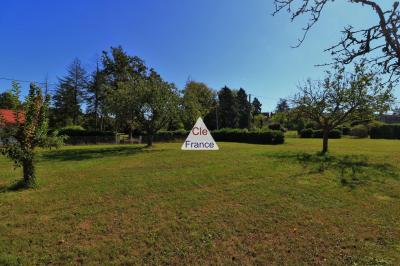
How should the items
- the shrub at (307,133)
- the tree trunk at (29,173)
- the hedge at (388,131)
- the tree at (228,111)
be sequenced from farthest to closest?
the tree at (228,111) < the shrub at (307,133) < the hedge at (388,131) < the tree trunk at (29,173)

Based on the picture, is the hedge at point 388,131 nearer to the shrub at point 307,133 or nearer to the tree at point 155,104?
the shrub at point 307,133

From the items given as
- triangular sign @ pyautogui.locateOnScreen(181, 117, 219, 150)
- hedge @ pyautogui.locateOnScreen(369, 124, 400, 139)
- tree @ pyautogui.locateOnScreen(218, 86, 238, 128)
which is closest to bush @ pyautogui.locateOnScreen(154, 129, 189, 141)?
triangular sign @ pyautogui.locateOnScreen(181, 117, 219, 150)

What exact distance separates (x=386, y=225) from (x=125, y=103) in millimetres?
16921

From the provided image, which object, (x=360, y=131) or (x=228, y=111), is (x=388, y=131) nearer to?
(x=360, y=131)

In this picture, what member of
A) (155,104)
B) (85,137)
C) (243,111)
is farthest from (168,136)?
(243,111)

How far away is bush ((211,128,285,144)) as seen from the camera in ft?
88.5

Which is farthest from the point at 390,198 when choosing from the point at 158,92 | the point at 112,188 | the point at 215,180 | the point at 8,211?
the point at 158,92

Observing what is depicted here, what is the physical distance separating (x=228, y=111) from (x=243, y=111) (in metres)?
3.98

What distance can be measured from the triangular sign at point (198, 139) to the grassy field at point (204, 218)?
5.08 m

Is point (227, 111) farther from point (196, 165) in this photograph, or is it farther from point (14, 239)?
point (14, 239)

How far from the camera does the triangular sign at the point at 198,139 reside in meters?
15.2

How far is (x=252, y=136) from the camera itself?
2970 centimetres

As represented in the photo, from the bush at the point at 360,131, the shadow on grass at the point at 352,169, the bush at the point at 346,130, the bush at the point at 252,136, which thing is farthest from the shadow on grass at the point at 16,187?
the bush at the point at 346,130

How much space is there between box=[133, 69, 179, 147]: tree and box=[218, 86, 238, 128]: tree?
40.2 meters
